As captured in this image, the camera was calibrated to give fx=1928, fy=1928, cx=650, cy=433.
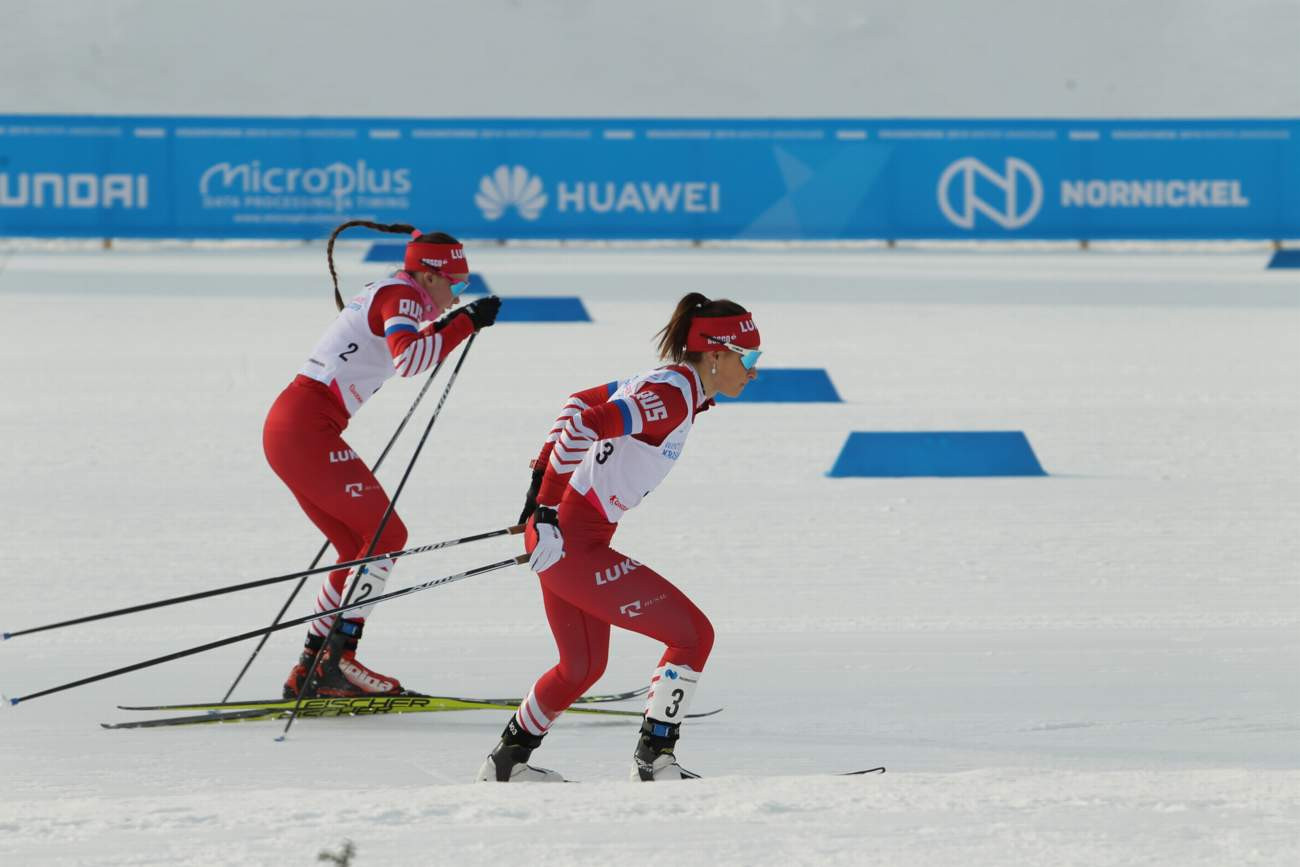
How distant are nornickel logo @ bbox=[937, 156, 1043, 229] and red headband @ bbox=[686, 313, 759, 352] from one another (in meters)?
20.4

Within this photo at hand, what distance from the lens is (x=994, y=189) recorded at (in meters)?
24.9

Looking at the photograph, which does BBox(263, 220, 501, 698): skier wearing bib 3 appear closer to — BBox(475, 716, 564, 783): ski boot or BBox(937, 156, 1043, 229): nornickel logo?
BBox(475, 716, 564, 783): ski boot

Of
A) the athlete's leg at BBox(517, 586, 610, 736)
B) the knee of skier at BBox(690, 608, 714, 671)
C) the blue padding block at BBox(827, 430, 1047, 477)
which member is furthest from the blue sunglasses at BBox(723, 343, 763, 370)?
the blue padding block at BBox(827, 430, 1047, 477)

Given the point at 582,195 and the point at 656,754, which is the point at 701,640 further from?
the point at 582,195

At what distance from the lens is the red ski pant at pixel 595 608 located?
15.9 feet

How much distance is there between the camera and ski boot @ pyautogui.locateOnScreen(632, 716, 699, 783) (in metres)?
4.84

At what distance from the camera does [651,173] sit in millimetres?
24781

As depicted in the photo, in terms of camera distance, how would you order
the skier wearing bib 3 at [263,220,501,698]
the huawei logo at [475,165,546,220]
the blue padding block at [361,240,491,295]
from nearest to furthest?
the skier wearing bib 3 at [263,220,501,698]
the blue padding block at [361,240,491,295]
the huawei logo at [475,165,546,220]

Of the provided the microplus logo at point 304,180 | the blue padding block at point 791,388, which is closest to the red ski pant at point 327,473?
the blue padding block at point 791,388

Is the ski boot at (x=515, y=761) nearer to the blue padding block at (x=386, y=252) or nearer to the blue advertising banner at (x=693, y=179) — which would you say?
the blue padding block at (x=386, y=252)

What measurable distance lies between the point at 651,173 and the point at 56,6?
93.1 feet

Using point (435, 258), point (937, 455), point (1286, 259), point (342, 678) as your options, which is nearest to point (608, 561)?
point (342, 678)

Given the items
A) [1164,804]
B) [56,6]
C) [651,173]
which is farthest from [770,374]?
[56,6]

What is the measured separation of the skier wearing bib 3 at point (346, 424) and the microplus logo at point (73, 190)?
18861 mm
